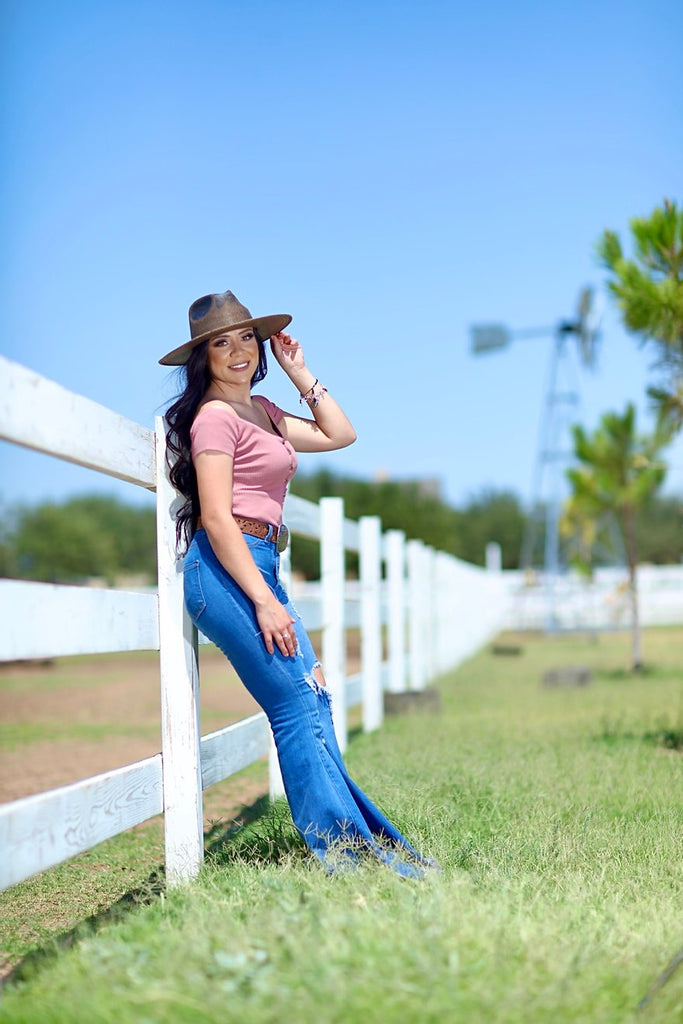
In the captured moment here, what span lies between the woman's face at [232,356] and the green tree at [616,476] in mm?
11597

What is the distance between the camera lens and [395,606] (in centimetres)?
1028

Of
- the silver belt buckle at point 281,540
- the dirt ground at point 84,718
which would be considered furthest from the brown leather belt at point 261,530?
the dirt ground at point 84,718

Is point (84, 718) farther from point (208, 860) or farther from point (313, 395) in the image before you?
point (313, 395)

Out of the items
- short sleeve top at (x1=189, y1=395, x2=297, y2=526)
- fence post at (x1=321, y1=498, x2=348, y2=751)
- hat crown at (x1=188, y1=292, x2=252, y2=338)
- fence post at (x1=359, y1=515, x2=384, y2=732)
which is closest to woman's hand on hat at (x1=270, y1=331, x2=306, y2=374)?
hat crown at (x1=188, y1=292, x2=252, y2=338)

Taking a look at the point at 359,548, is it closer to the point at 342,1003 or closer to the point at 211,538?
the point at 211,538

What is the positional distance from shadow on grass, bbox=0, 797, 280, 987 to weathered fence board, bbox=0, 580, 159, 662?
680mm

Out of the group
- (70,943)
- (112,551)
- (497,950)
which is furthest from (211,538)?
(112,551)

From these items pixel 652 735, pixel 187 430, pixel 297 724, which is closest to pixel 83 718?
pixel 652 735

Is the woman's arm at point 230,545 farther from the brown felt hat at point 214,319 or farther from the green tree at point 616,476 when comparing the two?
the green tree at point 616,476

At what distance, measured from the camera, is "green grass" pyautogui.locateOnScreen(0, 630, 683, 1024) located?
2.18 m

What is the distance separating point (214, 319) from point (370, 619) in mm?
5403

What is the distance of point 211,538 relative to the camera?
3293 millimetres

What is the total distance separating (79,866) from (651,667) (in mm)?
12239

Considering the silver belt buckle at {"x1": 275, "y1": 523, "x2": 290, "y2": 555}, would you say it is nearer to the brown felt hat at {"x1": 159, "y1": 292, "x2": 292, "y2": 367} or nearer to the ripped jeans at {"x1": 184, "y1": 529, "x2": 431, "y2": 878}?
the ripped jeans at {"x1": 184, "y1": 529, "x2": 431, "y2": 878}
